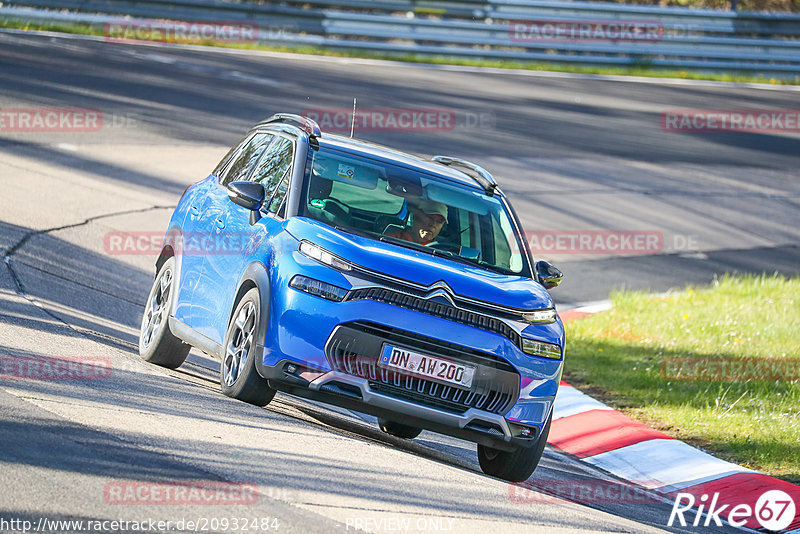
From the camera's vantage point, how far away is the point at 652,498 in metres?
7.96

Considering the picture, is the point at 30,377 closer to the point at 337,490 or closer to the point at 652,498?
the point at 337,490

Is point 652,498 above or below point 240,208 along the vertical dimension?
below

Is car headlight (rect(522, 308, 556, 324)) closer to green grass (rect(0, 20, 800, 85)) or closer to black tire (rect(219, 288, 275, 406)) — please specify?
black tire (rect(219, 288, 275, 406))

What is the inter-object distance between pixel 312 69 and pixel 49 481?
20.7 metres

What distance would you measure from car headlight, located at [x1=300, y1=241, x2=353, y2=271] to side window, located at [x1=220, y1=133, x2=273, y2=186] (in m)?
1.73

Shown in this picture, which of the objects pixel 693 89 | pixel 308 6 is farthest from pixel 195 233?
pixel 693 89

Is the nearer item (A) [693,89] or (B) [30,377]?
(B) [30,377]

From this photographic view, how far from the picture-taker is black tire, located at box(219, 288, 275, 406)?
703cm
